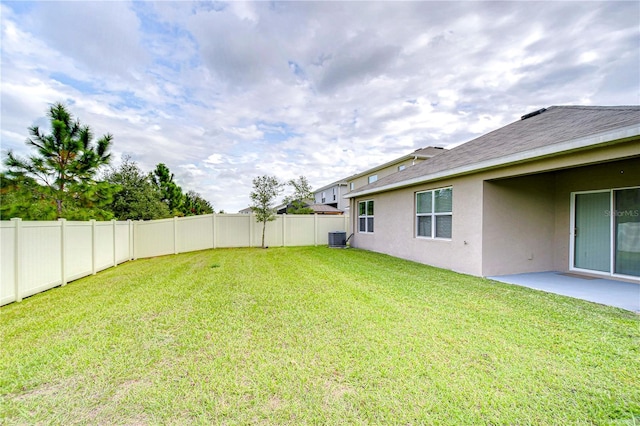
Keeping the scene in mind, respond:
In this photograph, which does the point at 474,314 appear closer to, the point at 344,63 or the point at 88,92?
the point at 344,63

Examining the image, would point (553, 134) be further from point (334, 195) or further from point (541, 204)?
point (334, 195)

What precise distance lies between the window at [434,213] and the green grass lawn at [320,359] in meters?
2.88

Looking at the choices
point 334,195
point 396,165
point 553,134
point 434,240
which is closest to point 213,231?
point 434,240

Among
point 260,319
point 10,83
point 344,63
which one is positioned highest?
point 344,63

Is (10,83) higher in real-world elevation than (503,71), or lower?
lower

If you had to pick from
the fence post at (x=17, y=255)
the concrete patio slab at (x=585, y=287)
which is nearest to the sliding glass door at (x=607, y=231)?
the concrete patio slab at (x=585, y=287)

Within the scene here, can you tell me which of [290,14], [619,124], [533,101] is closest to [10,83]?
[290,14]

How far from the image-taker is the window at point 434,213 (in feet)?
25.8

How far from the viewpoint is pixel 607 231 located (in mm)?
6312

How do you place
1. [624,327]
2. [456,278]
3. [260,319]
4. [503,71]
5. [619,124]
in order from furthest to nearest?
1. [503,71]
2. [456,278]
3. [619,124]
4. [260,319]
5. [624,327]

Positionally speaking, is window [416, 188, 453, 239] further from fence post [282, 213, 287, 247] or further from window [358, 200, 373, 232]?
fence post [282, 213, 287, 247]

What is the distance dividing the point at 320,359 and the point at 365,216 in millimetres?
10647

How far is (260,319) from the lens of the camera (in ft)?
13.2

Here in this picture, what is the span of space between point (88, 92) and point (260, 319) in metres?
A: 9.80
